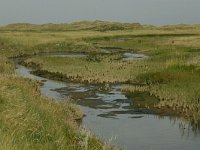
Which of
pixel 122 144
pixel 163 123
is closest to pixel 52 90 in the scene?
pixel 163 123

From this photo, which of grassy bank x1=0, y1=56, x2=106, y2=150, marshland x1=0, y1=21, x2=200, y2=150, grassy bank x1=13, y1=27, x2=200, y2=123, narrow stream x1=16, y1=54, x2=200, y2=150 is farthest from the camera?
grassy bank x1=13, y1=27, x2=200, y2=123

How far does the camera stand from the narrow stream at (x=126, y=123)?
18.0 m

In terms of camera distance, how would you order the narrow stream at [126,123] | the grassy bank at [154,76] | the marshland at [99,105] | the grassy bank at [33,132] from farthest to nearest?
the grassy bank at [154,76] < the narrow stream at [126,123] < the marshland at [99,105] < the grassy bank at [33,132]

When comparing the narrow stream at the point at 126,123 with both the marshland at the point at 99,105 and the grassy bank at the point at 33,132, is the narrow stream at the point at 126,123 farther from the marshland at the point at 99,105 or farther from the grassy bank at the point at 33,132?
the grassy bank at the point at 33,132

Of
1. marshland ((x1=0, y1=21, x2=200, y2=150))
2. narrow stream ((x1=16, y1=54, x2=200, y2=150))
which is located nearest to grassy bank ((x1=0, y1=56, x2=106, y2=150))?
marshland ((x1=0, y1=21, x2=200, y2=150))

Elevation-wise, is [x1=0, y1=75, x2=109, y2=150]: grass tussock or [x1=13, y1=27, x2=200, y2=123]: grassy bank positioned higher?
[x1=0, y1=75, x2=109, y2=150]: grass tussock

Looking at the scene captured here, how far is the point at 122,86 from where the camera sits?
1249 inches

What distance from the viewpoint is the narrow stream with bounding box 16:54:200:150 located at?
18.0 metres

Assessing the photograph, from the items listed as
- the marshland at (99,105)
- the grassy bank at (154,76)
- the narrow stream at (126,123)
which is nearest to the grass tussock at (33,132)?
the marshland at (99,105)

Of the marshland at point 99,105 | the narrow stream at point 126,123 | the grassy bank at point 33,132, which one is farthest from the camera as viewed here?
the narrow stream at point 126,123

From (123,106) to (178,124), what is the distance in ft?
17.3

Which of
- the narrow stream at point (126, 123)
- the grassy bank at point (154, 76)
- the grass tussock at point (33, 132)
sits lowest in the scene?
→ the narrow stream at point (126, 123)

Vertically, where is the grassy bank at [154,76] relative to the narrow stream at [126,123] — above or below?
above

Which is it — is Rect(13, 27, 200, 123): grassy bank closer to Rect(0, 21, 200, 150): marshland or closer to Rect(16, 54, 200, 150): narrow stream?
Rect(0, 21, 200, 150): marshland
